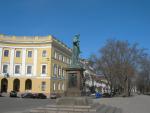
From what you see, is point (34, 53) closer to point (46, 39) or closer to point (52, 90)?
point (46, 39)

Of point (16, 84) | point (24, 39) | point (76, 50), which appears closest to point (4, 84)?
point (16, 84)

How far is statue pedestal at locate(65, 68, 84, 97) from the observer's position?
22.1 m

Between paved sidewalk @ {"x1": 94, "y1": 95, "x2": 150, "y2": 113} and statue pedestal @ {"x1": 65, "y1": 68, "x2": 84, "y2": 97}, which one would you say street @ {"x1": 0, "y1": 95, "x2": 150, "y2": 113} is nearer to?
paved sidewalk @ {"x1": 94, "y1": 95, "x2": 150, "y2": 113}

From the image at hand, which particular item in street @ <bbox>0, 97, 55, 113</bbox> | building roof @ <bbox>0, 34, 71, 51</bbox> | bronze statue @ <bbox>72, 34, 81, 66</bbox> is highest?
building roof @ <bbox>0, 34, 71, 51</bbox>

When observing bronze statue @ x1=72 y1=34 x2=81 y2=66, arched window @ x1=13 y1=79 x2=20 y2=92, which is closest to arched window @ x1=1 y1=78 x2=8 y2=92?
arched window @ x1=13 y1=79 x2=20 y2=92

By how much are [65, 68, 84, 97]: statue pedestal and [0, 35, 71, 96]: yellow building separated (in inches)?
1795

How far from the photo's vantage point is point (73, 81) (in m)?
22.5

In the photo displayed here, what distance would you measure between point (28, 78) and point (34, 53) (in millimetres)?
6112

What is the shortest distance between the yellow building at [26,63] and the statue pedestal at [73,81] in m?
45.6

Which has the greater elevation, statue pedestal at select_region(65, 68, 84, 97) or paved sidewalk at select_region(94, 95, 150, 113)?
statue pedestal at select_region(65, 68, 84, 97)

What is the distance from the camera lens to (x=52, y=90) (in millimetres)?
68688

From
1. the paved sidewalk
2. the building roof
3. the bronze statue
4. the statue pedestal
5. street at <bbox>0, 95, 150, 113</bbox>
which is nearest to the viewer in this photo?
the statue pedestal

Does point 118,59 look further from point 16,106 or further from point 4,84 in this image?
point 16,106

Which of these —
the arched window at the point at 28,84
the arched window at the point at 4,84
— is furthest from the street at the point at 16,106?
the arched window at the point at 4,84
